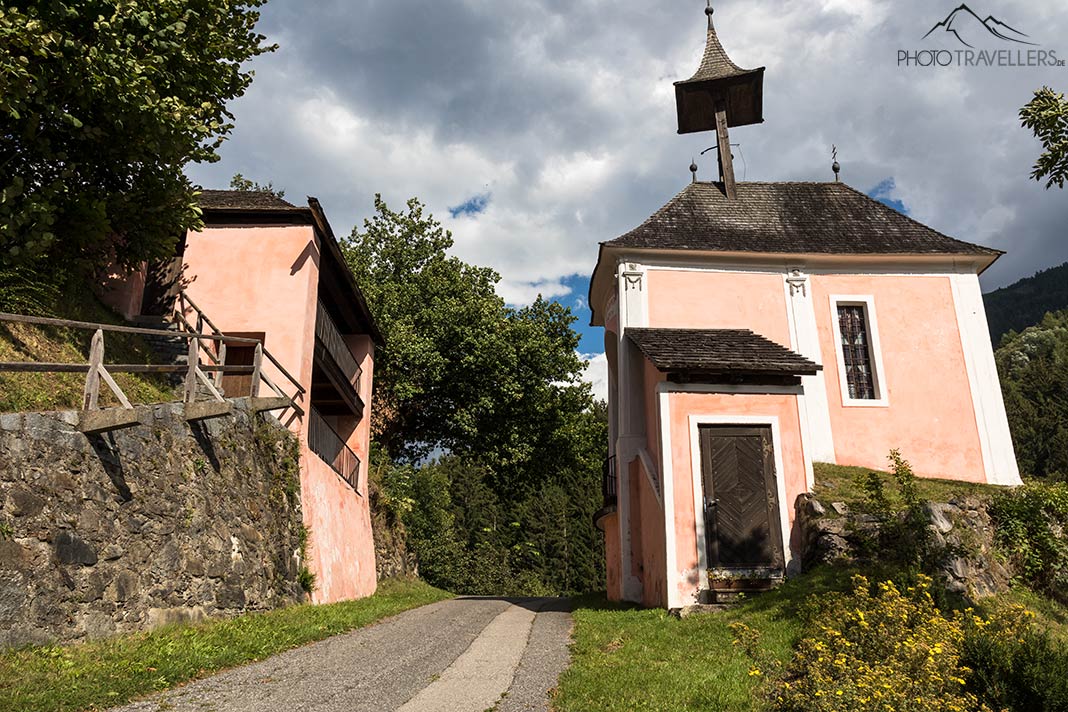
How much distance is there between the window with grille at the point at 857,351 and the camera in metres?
17.4

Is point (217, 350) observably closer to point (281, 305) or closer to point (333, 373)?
point (281, 305)

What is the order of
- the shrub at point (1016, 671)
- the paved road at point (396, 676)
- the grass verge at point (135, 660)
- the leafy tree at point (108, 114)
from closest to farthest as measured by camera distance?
1. the grass verge at point (135, 660)
2. the shrub at point (1016, 671)
3. the paved road at point (396, 676)
4. the leafy tree at point (108, 114)

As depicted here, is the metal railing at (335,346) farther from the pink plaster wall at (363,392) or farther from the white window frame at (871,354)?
the white window frame at (871,354)

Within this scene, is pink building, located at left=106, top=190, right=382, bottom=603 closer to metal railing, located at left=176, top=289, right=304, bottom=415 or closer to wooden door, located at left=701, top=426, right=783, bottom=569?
metal railing, located at left=176, top=289, right=304, bottom=415

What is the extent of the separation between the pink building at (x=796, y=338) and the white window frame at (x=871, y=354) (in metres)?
0.04

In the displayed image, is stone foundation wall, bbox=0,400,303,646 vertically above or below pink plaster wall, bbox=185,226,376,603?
below

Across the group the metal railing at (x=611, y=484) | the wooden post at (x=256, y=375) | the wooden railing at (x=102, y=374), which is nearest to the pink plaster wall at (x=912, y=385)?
the metal railing at (x=611, y=484)

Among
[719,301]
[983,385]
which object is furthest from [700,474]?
[983,385]

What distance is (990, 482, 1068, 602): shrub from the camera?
11.0 meters

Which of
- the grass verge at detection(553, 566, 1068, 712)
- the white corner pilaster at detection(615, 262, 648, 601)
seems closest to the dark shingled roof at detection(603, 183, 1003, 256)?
the white corner pilaster at detection(615, 262, 648, 601)

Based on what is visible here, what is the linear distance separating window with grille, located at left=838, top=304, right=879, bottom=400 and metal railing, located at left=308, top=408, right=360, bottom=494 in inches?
501

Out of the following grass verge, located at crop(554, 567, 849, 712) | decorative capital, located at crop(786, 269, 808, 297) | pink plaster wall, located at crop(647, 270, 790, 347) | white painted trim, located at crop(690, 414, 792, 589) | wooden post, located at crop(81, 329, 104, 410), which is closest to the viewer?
grass verge, located at crop(554, 567, 849, 712)

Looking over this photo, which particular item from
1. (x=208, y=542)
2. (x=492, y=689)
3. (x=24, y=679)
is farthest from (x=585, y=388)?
(x=24, y=679)

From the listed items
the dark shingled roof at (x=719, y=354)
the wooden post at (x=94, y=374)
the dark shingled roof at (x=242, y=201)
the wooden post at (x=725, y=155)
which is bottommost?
the wooden post at (x=94, y=374)
